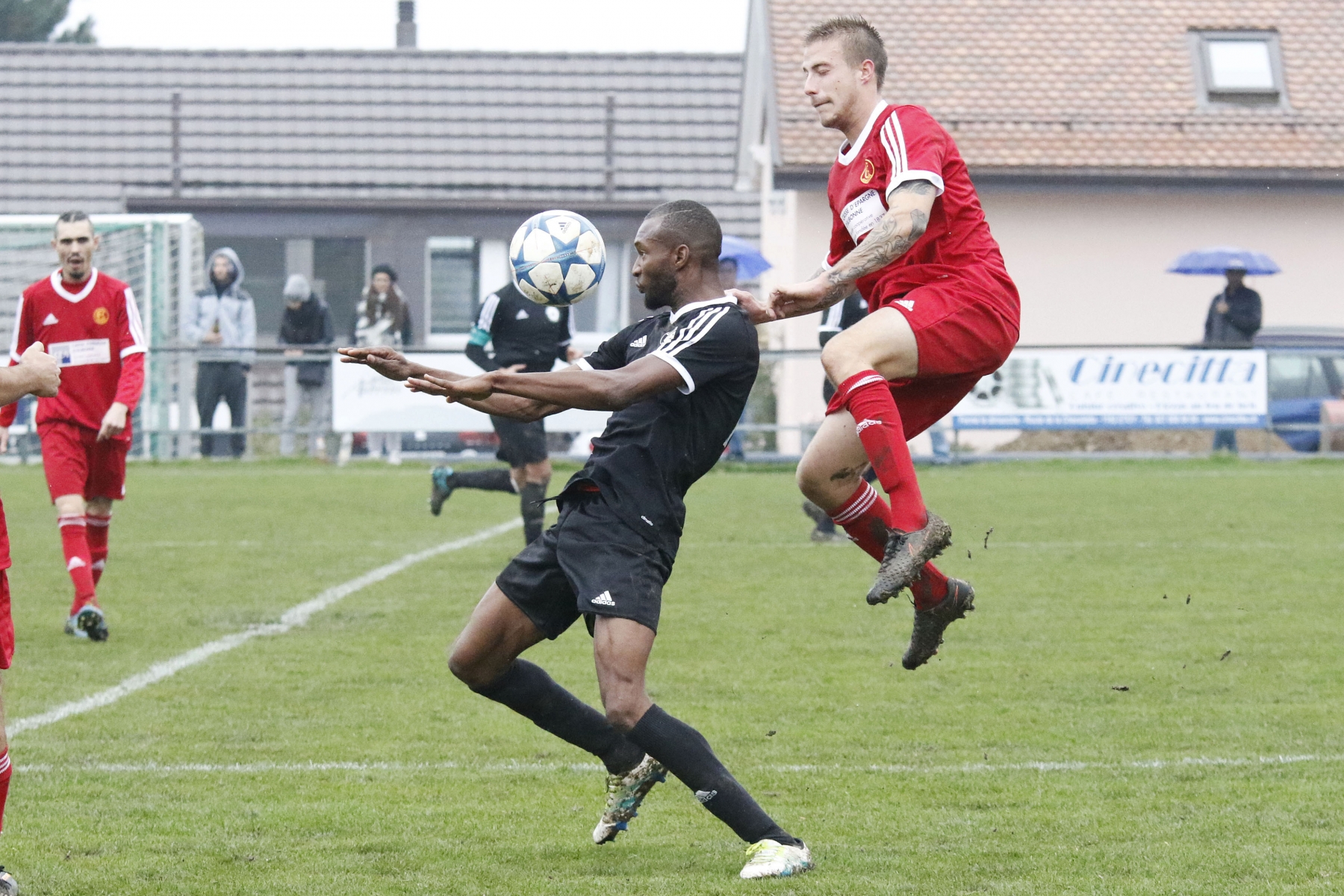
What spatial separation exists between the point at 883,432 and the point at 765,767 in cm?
139

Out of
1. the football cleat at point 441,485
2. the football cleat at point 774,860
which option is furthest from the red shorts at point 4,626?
the football cleat at point 441,485

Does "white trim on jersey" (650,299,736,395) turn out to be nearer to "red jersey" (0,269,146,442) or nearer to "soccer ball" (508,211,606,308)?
"soccer ball" (508,211,606,308)

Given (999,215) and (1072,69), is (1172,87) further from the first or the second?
(999,215)

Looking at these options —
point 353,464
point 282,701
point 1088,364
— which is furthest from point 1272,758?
point 353,464

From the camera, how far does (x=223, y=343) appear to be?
21.4 m

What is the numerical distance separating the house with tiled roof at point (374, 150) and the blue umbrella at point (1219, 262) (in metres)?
9.03

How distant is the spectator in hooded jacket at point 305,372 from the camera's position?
68.0 feet

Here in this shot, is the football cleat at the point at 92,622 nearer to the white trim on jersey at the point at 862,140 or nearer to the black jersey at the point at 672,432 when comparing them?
the black jersey at the point at 672,432

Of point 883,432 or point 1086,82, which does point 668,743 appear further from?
point 1086,82

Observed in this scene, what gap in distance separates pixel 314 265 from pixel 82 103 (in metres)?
6.35

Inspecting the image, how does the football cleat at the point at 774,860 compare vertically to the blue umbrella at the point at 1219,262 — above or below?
below

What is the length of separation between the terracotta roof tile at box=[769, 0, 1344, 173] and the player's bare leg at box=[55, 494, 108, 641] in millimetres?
17031

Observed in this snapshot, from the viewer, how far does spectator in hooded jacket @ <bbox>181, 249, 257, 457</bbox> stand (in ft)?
68.4

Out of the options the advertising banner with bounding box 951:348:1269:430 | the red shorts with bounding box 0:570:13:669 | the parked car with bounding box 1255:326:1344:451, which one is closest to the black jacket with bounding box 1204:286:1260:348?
the parked car with bounding box 1255:326:1344:451
